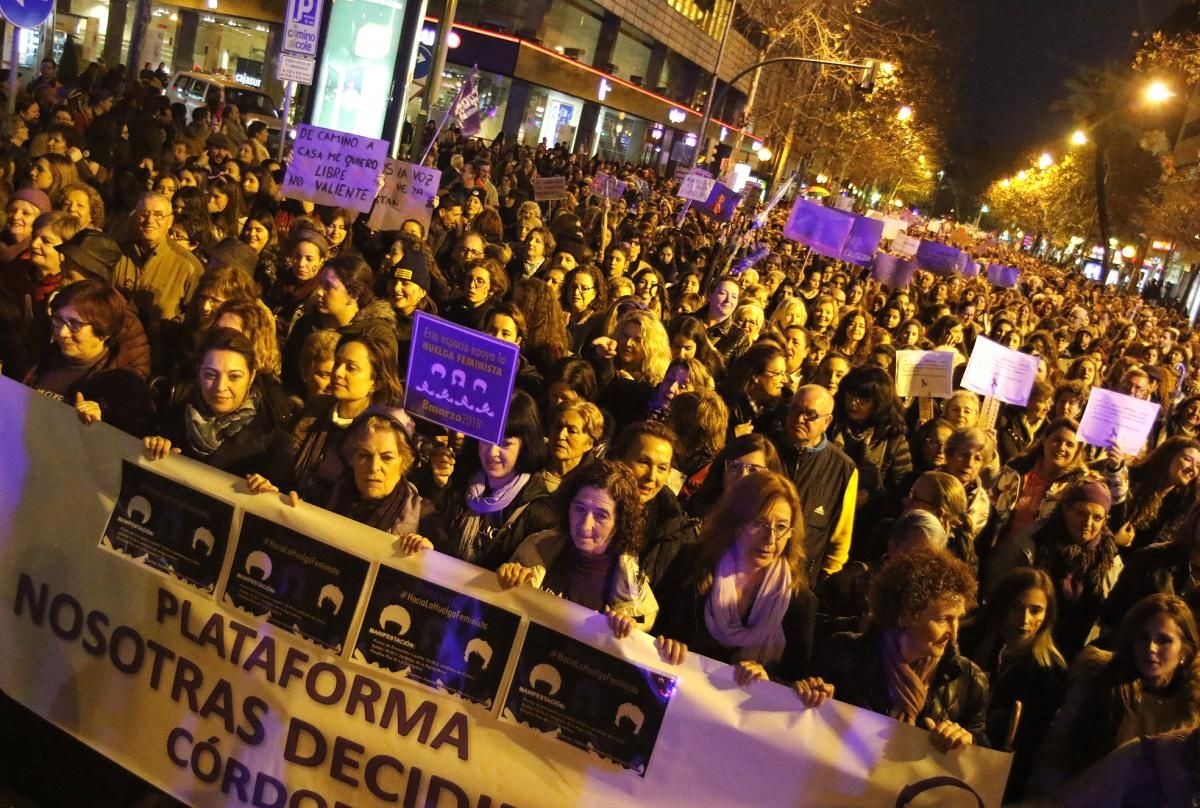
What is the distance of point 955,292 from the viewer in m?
17.7

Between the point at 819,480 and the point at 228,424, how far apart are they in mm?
2627

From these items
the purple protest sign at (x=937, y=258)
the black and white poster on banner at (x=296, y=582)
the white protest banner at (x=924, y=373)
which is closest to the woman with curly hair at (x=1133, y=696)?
the black and white poster on banner at (x=296, y=582)

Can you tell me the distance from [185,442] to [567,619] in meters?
1.75

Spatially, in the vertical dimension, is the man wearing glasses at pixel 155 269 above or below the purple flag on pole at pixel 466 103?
below

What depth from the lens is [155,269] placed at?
634 cm

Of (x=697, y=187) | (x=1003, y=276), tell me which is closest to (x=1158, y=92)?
(x=1003, y=276)

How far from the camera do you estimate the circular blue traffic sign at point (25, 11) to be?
903 cm

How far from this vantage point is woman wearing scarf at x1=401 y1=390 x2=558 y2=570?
3841 millimetres

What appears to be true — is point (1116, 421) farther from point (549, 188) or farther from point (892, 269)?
point (549, 188)

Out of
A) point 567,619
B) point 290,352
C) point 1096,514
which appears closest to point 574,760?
point 567,619

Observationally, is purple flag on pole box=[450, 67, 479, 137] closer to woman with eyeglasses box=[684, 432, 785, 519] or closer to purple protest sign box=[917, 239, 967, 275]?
purple protest sign box=[917, 239, 967, 275]

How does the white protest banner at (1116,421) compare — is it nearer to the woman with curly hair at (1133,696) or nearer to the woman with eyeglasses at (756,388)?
the woman with eyeglasses at (756,388)

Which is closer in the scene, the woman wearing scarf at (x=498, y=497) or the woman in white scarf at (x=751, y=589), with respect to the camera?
the woman in white scarf at (x=751, y=589)

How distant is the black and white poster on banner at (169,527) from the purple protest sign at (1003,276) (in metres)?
20.6
